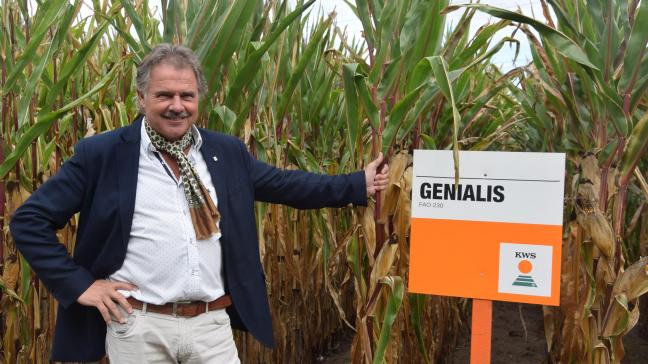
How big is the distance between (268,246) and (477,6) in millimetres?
1456

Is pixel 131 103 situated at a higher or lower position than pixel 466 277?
higher

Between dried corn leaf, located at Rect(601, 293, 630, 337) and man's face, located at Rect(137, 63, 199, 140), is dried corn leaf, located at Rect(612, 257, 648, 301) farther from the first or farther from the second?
man's face, located at Rect(137, 63, 199, 140)

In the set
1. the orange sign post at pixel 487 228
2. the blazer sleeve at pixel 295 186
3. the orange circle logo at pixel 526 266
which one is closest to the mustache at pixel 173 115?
the blazer sleeve at pixel 295 186

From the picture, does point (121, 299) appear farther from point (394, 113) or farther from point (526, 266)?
point (526, 266)

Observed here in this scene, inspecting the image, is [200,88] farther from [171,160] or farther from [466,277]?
A: [466,277]

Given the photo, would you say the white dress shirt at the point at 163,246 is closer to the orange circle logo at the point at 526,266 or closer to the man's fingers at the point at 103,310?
the man's fingers at the point at 103,310

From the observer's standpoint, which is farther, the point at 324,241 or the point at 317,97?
the point at 317,97

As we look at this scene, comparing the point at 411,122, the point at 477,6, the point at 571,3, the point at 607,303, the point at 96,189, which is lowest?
the point at 607,303

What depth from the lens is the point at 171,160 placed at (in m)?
1.59

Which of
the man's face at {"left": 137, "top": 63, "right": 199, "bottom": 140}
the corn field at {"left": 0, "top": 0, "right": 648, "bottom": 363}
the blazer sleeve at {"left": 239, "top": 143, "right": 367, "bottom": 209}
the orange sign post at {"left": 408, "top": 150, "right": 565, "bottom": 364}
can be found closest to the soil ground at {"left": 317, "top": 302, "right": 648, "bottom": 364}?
the corn field at {"left": 0, "top": 0, "right": 648, "bottom": 363}

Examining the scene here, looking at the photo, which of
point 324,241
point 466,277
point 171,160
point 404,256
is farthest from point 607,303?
point 171,160

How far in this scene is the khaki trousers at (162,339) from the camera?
1509 mm

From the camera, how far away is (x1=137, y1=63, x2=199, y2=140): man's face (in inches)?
59.2

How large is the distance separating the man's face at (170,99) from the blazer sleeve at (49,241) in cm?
28
